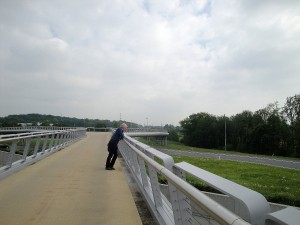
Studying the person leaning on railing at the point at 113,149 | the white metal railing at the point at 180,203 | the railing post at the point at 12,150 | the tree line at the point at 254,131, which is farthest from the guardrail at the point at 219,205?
the tree line at the point at 254,131

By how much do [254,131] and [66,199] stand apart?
321 ft

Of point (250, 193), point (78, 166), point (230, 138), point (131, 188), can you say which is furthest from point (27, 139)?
point (230, 138)

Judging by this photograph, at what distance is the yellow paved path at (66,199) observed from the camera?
5688mm

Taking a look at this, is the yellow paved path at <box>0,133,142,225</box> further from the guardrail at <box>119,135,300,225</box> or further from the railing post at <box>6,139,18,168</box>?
the guardrail at <box>119,135,300,225</box>

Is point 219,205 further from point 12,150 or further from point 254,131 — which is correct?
point 254,131

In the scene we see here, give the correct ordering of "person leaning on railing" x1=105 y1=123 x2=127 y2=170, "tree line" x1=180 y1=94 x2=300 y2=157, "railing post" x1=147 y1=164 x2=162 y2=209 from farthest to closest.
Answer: "tree line" x1=180 y1=94 x2=300 y2=157 < "person leaning on railing" x1=105 y1=123 x2=127 y2=170 < "railing post" x1=147 y1=164 x2=162 y2=209

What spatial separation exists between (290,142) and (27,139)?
9235 centimetres

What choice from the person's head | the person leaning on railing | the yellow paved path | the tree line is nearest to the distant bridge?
the yellow paved path

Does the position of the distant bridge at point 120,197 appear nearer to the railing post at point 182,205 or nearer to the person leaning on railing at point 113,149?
the railing post at point 182,205

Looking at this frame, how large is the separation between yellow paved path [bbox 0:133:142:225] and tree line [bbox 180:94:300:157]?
84684 millimetres

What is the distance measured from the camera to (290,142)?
93.6m

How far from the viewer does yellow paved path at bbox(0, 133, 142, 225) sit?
569 cm

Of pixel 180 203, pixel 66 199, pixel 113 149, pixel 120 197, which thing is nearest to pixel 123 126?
pixel 113 149

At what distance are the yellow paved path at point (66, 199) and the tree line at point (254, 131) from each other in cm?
8468
